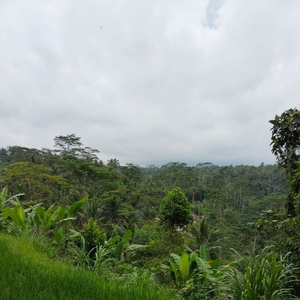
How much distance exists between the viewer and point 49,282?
2.02 metres

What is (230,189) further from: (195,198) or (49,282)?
(49,282)

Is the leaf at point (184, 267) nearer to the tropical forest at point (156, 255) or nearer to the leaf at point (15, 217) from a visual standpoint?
the tropical forest at point (156, 255)

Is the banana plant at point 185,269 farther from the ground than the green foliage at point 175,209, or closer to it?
closer to it

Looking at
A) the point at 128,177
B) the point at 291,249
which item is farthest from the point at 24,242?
the point at 128,177

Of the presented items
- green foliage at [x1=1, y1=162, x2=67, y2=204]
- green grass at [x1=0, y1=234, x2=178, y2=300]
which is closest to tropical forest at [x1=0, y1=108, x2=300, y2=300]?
green grass at [x1=0, y1=234, x2=178, y2=300]

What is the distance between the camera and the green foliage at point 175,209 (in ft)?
39.7

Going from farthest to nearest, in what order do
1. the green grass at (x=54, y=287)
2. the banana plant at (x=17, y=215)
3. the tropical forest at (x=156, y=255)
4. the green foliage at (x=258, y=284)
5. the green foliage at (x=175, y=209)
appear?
the green foliage at (x=175, y=209)
the banana plant at (x=17, y=215)
the green foliage at (x=258, y=284)
the tropical forest at (x=156, y=255)
the green grass at (x=54, y=287)

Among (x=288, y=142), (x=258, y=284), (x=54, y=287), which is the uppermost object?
(x=288, y=142)

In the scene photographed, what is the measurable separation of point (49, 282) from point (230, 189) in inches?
A: 1978

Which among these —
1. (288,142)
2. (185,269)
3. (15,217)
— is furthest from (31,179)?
(288,142)

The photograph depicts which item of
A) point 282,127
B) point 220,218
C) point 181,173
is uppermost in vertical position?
point 181,173

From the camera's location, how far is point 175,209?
12.1 m

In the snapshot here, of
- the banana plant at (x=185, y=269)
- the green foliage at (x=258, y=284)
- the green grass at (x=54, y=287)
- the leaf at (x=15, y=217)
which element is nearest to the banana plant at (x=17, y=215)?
the leaf at (x=15, y=217)

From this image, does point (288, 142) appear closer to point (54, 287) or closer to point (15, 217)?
point (54, 287)
